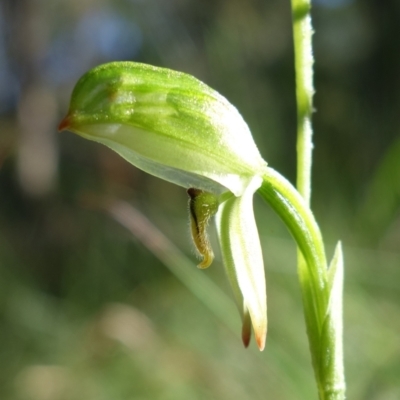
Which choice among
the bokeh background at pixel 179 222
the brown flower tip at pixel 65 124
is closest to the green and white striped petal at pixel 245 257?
the brown flower tip at pixel 65 124

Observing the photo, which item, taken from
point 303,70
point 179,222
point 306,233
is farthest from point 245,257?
point 179,222

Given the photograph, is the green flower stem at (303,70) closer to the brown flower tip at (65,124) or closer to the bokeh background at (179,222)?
the brown flower tip at (65,124)

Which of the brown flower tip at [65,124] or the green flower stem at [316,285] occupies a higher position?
the brown flower tip at [65,124]

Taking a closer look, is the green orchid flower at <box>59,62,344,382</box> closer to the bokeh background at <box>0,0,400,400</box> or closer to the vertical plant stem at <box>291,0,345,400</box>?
the vertical plant stem at <box>291,0,345,400</box>

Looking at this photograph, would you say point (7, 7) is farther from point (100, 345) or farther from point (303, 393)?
point (303, 393)

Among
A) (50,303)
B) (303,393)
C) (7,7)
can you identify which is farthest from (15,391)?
(7,7)
